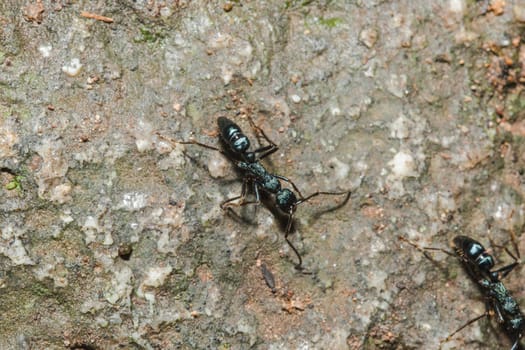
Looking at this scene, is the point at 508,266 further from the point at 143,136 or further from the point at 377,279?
the point at 143,136

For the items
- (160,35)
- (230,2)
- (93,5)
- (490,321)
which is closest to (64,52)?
(93,5)

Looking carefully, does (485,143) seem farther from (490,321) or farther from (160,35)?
(160,35)

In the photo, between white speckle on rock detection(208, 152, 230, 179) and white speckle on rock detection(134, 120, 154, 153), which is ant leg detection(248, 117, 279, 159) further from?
white speckle on rock detection(134, 120, 154, 153)

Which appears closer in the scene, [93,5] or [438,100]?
[93,5]

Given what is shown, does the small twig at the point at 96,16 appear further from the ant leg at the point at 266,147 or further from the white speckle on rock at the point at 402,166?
the white speckle on rock at the point at 402,166

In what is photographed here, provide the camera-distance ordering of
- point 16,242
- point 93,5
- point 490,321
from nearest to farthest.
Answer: point 16,242, point 93,5, point 490,321

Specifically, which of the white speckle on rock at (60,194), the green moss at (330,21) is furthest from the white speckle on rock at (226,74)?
the white speckle on rock at (60,194)

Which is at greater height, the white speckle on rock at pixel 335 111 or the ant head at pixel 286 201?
the white speckle on rock at pixel 335 111
